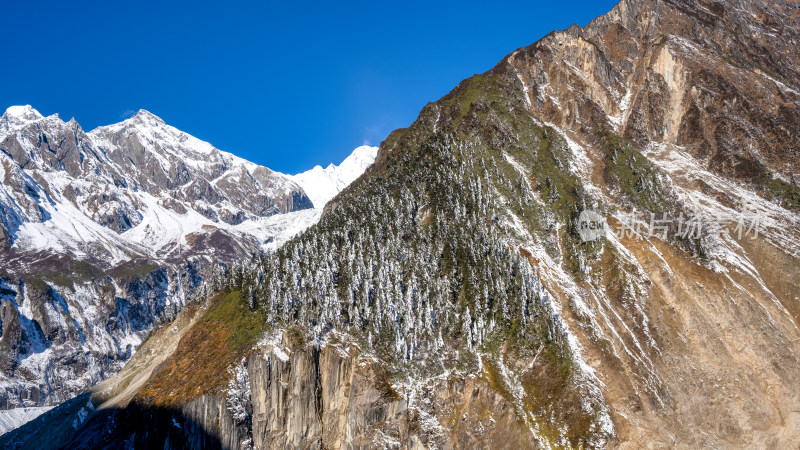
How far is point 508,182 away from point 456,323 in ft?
177

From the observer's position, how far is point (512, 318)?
118438 millimetres

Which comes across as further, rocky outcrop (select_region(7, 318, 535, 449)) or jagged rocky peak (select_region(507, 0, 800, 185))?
jagged rocky peak (select_region(507, 0, 800, 185))

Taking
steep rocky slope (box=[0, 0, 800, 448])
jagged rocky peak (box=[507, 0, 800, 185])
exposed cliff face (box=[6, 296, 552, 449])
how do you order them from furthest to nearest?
jagged rocky peak (box=[507, 0, 800, 185]) < exposed cliff face (box=[6, 296, 552, 449]) < steep rocky slope (box=[0, 0, 800, 448])

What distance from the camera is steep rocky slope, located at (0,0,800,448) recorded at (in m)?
103

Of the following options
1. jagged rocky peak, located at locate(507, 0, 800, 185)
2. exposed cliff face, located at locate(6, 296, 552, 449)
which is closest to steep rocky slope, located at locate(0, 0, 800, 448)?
exposed cliff face, located at locate(6, 296, 552, 449)

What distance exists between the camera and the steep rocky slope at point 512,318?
103375 millimetres

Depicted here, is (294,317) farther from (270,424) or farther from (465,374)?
(465,374)

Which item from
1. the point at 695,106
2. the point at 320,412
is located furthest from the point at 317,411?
the point at 695,106

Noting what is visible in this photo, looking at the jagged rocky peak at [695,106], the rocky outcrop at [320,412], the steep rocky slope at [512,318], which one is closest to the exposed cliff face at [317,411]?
the rocky outcrop at [320,412]

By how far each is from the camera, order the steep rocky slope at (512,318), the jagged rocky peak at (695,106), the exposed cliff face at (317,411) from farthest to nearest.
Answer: the jagged rocky peak at (695,106)
the exposed cliff face at (317,411)
the steep rocky slope at (512,318)

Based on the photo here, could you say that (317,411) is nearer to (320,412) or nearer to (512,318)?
(320,412)

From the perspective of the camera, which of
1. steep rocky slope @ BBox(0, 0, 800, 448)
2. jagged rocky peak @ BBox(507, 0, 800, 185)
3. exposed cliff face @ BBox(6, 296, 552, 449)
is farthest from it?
jagged rocky peak @ BBox(507, 0, 800, 185)

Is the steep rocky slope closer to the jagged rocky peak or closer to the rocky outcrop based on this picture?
the rocky outcrop

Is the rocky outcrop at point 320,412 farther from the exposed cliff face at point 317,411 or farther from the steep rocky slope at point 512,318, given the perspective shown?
the steep rocky slope at point 512,318
